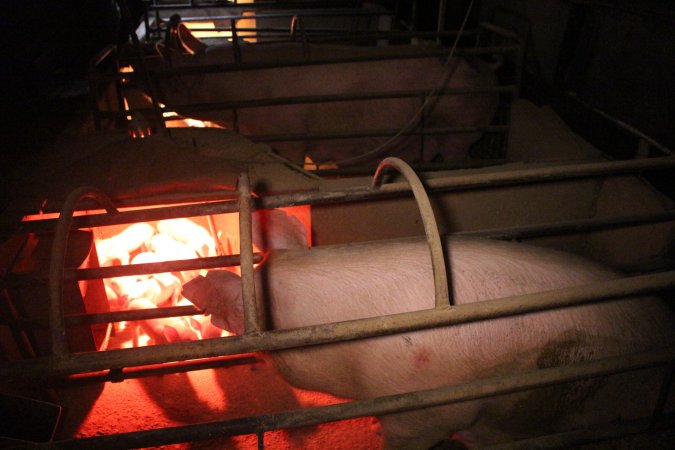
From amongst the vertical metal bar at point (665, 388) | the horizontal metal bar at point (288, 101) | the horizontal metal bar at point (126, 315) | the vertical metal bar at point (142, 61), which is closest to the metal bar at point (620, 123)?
the horizontal metal bar at point (288, 101)

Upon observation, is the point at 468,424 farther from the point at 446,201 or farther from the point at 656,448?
the point at 446,201

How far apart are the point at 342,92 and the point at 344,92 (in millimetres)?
33

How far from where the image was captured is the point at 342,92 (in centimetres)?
486

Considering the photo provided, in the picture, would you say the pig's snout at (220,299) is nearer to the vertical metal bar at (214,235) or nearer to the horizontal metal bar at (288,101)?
the vertical metal bar at (214,235)

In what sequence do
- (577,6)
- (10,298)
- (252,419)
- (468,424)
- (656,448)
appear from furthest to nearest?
(577,6) → (10,298) → (468,424) → (656,448) → (252,419)

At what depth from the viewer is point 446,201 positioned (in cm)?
301

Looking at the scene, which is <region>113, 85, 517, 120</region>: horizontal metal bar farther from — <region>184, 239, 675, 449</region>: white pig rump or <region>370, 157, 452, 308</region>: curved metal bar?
<region>370, 157, 452, 308</region>: curved metal bar

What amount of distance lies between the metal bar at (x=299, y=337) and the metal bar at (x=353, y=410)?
9.3 inches

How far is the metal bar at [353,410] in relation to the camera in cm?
127

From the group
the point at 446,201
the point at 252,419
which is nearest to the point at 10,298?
the point at 252,419

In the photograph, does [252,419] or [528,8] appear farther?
[528,8]

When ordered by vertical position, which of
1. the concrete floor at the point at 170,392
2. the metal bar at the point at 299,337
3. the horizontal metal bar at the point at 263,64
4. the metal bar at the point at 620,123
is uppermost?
the horizontal metal bar at the point at 263,64

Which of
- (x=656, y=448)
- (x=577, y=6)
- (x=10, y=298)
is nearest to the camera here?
(x=656, y=448)

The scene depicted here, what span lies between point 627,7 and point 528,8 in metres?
1.80
